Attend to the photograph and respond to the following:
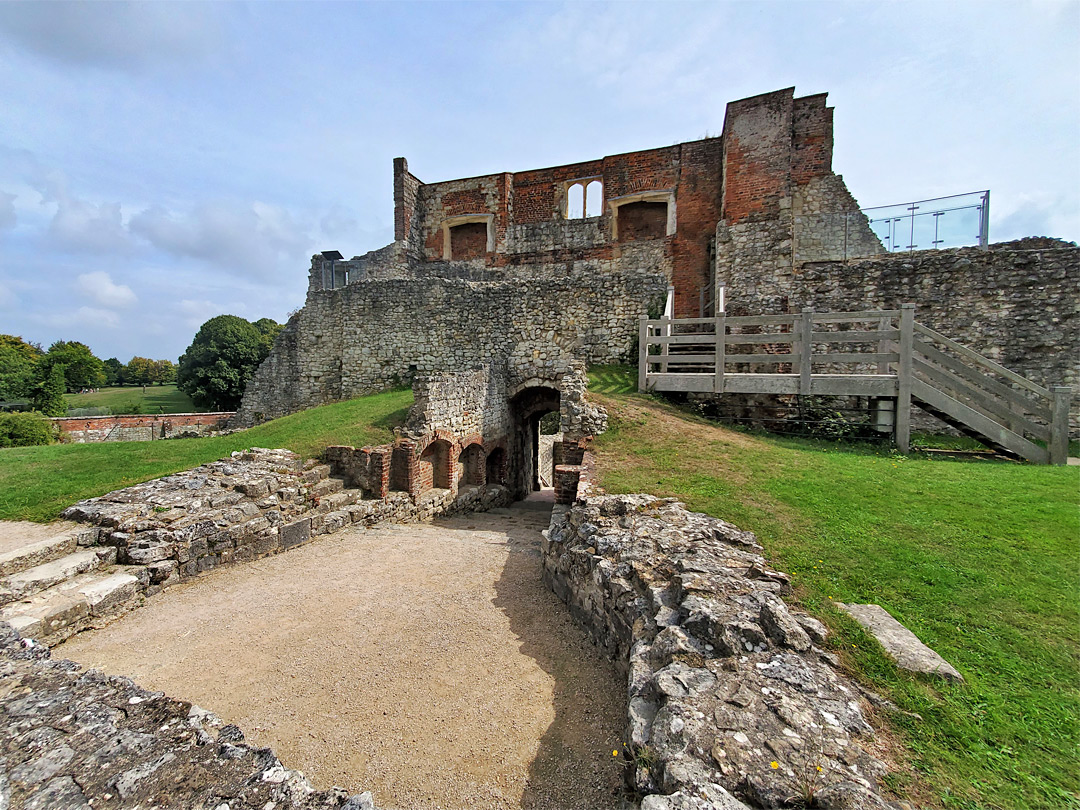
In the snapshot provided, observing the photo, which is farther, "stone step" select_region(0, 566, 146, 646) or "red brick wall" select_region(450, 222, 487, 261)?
"red brick wall" select_region(450, 222, 487, 261)

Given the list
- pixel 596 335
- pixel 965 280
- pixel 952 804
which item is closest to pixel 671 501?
pixel 952 804

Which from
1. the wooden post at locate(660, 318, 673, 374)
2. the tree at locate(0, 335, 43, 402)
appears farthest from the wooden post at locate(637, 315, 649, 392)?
the tree at locate(0, 335, 43, 402)

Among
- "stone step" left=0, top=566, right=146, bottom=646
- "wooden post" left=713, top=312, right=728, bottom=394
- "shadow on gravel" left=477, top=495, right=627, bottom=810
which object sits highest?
"wooden post" left=713, top=312, right=728, bottom=394

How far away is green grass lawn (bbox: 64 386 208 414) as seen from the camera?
1366 inches

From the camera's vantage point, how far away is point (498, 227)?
22.5 meters

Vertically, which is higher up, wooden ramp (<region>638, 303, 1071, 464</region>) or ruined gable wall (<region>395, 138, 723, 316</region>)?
ruined gable wall (<region>395, 138, 723, 316</region>)

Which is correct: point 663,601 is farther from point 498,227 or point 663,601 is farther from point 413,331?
point 498,227

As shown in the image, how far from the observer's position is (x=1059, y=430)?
8070 millimetres

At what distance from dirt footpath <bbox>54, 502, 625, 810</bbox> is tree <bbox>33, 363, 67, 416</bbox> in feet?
114

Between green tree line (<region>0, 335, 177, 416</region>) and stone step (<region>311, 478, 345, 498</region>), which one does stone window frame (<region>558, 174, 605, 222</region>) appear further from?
green tree line (<region>0, 335, 177, 416</region>)

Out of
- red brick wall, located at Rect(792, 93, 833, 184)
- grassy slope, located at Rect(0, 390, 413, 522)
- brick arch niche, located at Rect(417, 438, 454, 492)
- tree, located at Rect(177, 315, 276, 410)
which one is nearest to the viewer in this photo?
grassy slope, located at Rect(0, 390, 413, 522)

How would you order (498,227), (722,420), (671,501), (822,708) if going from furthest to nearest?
1. (498,227)
2. (722,420)
3. (671,501)
4. (822,708)

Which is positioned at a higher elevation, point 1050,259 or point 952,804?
point 1050,259

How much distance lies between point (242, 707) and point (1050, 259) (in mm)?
18546
